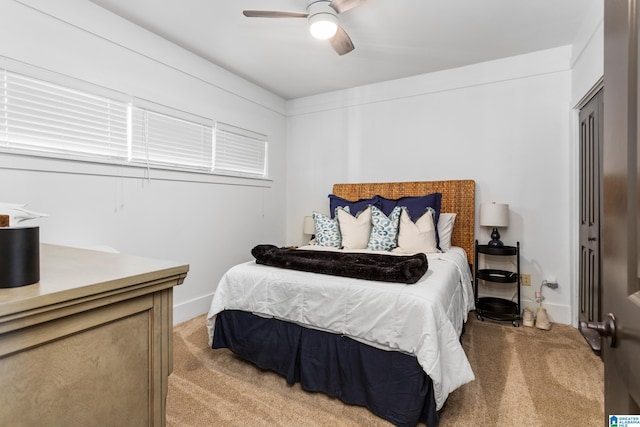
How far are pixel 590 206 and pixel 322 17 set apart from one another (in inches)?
102

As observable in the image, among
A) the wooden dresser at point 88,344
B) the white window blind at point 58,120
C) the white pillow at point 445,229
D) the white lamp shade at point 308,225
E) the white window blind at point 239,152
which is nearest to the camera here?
the wooden dresser at point 88,344

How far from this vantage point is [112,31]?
244cm

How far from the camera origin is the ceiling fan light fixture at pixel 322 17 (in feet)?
7.20

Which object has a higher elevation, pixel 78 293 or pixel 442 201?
pixel 442 201

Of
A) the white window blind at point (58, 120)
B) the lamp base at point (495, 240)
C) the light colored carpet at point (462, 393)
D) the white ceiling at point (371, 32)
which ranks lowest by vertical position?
the light colored carpet at point (462, 393)

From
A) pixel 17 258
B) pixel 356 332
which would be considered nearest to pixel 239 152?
pixel 356 332

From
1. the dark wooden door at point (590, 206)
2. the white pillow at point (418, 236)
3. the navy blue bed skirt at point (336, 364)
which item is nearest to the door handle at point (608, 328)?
the navy blue bed skirt at point (336, 364)

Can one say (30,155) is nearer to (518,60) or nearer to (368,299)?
(368,299)

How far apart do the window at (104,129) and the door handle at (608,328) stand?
2890 millimetres

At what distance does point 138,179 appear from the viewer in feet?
8.75

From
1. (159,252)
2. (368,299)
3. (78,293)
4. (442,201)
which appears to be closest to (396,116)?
(442,201)

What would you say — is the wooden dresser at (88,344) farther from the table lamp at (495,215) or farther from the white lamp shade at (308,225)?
the white lamp shade at (308,225)

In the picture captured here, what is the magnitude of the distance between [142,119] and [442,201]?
9.94ft

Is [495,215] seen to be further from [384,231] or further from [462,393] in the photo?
[462,393]
